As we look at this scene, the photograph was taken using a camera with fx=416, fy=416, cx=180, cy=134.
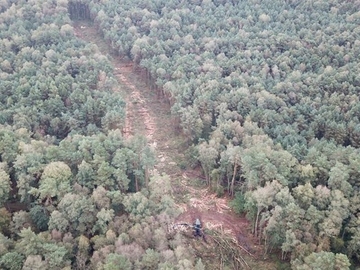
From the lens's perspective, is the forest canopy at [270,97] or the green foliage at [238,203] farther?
the green foliage at [238,203]

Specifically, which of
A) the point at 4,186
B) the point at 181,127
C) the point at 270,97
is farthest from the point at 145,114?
the point at 4,186

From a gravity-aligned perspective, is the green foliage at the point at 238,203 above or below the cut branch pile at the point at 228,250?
above

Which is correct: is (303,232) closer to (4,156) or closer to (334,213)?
(334,213)

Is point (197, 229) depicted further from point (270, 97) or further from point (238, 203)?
point (270, 97)

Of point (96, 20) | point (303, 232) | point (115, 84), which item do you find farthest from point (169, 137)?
point (96, 20)

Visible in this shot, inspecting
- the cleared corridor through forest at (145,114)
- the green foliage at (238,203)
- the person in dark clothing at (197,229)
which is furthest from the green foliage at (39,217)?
the green foliage at (238,203)

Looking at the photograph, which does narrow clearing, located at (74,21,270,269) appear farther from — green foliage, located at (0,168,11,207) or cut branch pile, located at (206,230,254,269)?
green foliage, located at (0,168,11,207)

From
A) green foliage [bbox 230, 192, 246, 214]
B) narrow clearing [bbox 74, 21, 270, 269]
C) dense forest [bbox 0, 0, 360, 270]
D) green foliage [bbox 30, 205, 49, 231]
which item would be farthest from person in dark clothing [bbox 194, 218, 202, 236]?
green foliage [bbox 30, 205, 49, 231]

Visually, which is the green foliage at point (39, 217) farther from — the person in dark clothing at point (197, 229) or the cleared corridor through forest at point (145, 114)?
the cleared corridor through forest at point (145, 114)
